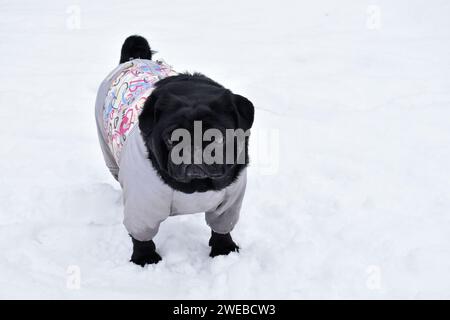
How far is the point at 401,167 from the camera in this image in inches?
133

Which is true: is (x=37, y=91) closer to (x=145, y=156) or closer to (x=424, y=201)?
(x=145, y=156)

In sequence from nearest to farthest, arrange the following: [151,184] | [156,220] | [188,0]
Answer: [151,184]
[156,220]
[188,0]

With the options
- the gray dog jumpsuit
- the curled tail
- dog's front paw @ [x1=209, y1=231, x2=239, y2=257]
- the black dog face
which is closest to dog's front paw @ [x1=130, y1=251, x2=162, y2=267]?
the gray dog jumpsuit

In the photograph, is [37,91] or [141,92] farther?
[37,91]

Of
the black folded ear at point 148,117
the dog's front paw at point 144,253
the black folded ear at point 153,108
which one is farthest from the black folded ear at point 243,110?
the dog's front paw at point 144,253

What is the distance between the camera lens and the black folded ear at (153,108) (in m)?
2.08

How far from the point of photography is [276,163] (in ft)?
11.6

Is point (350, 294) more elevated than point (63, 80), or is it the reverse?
point (63, 80)

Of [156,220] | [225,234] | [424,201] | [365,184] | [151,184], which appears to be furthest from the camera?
[365,184]

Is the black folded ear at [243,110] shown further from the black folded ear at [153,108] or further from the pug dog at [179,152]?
the black folded ear at [153,108]

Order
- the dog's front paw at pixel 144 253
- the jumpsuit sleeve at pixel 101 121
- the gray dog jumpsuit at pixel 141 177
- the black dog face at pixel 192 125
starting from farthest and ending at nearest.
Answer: the jumpsuit sleeve at pixel 101 121, the dog's front paw at pixel 144 253, the gray dog jumpsuit at pixel 141 177, the black dog face at pixel 192 125

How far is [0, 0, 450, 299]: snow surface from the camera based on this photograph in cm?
248

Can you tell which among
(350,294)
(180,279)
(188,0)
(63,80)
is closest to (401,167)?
(350,294)

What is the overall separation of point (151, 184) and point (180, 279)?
0.60 meters
